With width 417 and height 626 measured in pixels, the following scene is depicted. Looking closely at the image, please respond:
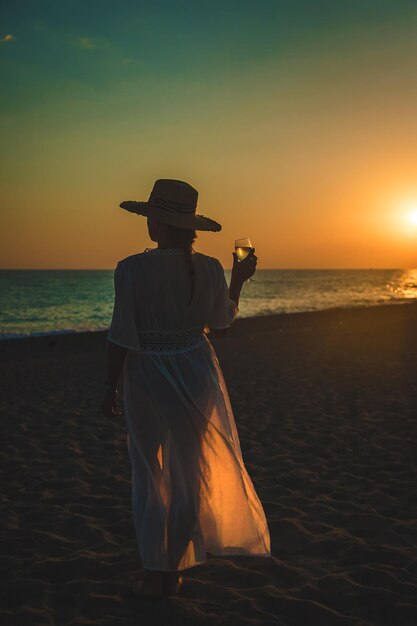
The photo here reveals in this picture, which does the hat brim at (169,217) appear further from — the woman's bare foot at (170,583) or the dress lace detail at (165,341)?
the woman's bare foot at (170,583)

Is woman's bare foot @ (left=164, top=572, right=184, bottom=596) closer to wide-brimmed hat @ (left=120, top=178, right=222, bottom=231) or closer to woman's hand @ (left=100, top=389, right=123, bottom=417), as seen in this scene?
woman's hand @ (left=100, top=389, right=123, bottom=417)

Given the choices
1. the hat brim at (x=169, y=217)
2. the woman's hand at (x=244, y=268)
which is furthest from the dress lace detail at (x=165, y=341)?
the hat brim at (x=169, y=217)

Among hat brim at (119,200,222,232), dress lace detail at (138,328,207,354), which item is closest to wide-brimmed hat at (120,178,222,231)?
hat brim at (119,200,222,232)

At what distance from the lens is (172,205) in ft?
9.53

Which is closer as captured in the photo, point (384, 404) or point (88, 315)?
point (384, 404)

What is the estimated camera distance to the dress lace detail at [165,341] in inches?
117

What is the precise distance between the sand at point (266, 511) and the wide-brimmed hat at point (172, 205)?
2.13m

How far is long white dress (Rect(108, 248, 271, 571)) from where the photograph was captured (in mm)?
2891

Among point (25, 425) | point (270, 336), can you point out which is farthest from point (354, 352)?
point (25, 425)

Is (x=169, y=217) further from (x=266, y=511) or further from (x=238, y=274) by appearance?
(x=266, y=511)

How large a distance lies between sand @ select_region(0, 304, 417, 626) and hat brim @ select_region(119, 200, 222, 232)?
6.92 ft

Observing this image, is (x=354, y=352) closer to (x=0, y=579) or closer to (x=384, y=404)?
(x=384, y=404)

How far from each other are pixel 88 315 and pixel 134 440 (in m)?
37.2

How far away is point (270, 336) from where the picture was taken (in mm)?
20344
